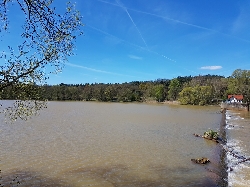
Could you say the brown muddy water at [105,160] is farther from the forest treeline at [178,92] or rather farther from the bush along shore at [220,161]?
the forest treeline at [178,92]

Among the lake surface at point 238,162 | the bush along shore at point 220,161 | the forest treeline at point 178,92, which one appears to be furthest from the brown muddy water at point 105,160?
the forest treeline at point 178,92

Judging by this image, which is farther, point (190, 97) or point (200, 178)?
point (190, 97)

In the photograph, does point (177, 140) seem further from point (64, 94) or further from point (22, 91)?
point (64, 94)

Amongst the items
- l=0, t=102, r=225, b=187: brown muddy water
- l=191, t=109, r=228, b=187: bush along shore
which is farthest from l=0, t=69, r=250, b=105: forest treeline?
l=0, t=102, r=225, b=187: brown muddy water

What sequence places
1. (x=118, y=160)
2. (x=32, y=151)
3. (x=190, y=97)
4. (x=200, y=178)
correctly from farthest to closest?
(x=190, y=97) → (x=32, y=151) → (x=118, y=160) → (x=200, y=178)

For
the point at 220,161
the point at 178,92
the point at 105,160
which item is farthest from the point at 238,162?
the point at 178,92

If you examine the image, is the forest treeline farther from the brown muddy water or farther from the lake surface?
the brown muddy water

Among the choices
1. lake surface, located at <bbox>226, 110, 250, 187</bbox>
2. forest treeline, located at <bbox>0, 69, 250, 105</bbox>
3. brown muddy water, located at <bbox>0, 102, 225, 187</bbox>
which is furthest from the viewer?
forest treeline, located at <bbox>0, 69, 250, 105</bbox>

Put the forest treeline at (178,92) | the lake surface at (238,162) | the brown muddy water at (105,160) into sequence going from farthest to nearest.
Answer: the forest treeline at (178,92), the brown muddy water at (105,160), the lake surface at (238,162)

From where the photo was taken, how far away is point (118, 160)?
14500 mm

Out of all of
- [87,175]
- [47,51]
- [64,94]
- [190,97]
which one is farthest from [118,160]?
[64,94]

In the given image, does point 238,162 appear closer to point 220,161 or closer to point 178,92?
point 220,161

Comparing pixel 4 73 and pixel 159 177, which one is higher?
pixel 4 73

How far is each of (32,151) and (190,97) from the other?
85840 millimetres
